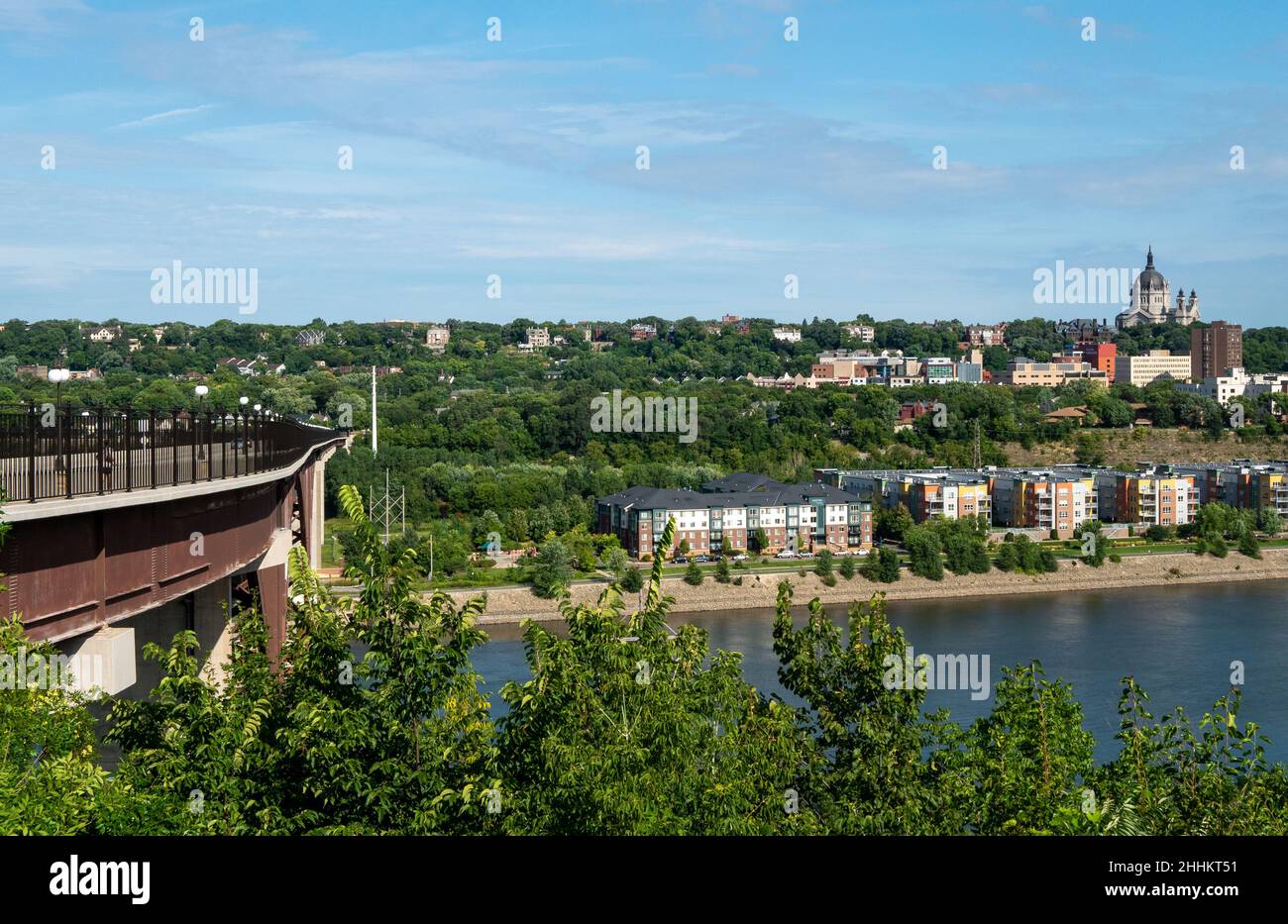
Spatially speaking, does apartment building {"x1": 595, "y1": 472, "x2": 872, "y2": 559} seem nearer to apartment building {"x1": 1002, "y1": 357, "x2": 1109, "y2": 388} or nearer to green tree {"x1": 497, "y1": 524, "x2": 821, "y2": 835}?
green tree {"x1": 497, "y1": 524, "x2": 821, "y2": 835}

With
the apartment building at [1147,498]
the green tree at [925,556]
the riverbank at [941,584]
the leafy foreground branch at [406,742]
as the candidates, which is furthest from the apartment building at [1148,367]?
the leafy foreground branch at [406,742]

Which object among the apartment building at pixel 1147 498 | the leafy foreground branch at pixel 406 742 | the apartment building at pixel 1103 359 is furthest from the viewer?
the apartment building at pixel 1103 359

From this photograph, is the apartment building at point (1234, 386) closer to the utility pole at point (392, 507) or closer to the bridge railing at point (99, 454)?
the utility pole at point (392, 507)

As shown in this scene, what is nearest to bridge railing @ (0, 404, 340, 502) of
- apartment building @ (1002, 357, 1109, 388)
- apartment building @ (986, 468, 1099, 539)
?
apartment building @ (986, 468, 1099, 539)

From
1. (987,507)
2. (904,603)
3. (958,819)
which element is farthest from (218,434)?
(987,507)

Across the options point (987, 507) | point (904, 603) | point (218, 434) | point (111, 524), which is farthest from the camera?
point (987, 507)
